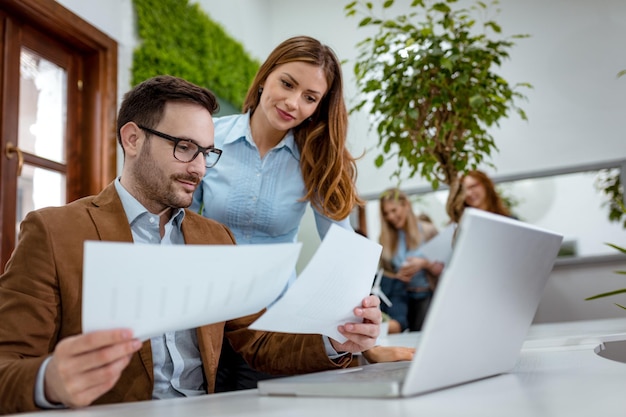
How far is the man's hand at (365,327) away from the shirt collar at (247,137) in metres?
0.98

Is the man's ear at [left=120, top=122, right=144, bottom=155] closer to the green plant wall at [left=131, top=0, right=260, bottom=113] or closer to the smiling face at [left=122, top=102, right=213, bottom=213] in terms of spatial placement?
the smiling face at [left=122, top=102, right=213, bottom=213]

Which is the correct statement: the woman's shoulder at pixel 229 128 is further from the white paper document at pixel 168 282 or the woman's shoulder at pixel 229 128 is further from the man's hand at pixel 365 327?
the white paper document at pixel 168 282

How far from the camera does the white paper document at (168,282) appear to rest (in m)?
0.62

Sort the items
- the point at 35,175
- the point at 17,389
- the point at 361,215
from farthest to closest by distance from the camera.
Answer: the point at 361,215 < the point at 35,175 < the point at 17,389

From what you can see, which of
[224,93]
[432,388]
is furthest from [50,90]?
[432,388]

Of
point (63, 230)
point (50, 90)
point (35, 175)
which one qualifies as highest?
point (50, 90)

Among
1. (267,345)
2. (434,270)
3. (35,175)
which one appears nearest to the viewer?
(267,345)

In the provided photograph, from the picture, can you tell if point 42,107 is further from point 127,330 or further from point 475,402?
point 475,402

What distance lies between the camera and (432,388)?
2.24 ft

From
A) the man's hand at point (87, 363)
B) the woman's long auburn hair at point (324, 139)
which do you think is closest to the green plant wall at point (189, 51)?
the woman's long auburn hair at point (324, 139)

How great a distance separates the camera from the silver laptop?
622 mm

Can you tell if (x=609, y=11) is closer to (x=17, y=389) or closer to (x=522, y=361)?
(x=522, y=361)

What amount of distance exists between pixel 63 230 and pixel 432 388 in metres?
0.69

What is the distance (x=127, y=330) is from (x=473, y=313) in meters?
0.37
